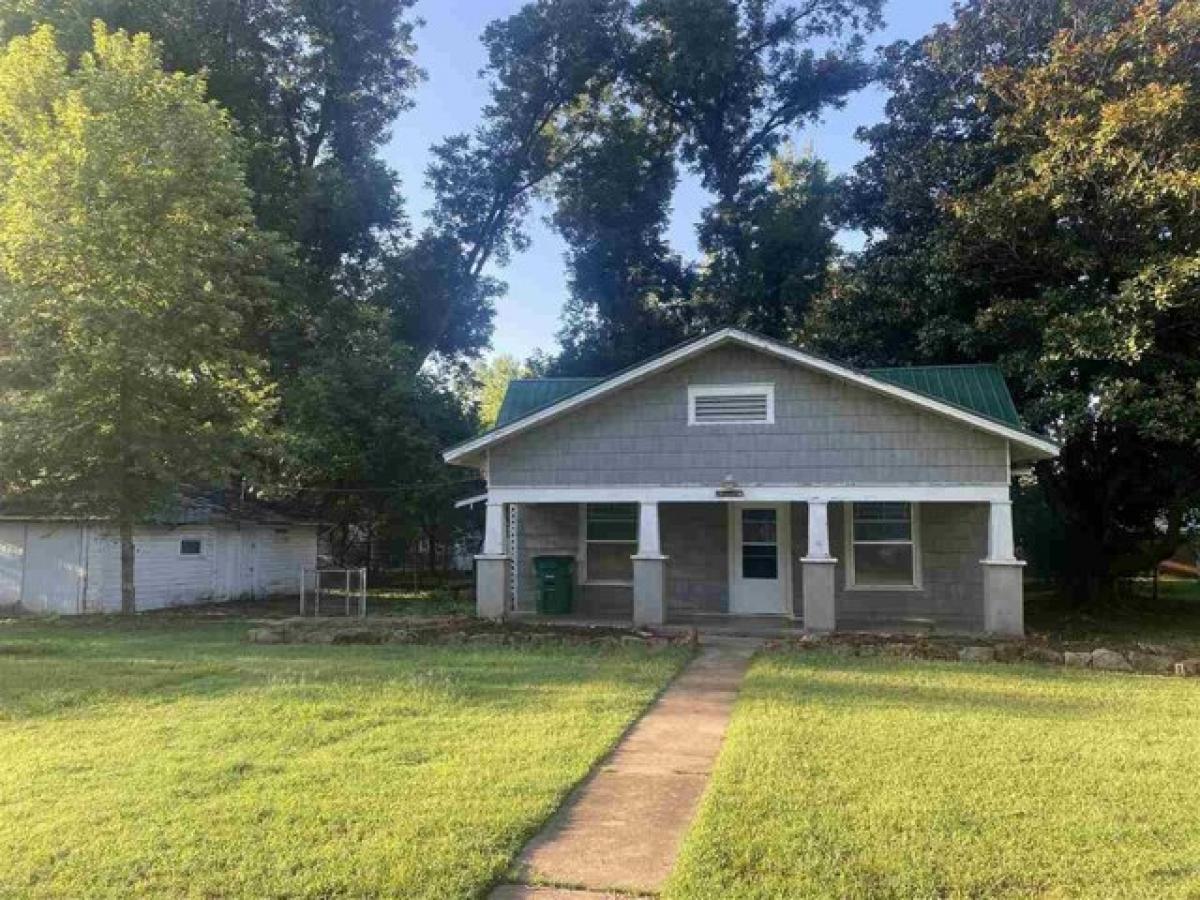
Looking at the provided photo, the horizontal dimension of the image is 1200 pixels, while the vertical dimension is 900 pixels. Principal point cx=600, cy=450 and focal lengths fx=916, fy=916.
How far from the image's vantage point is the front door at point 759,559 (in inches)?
614

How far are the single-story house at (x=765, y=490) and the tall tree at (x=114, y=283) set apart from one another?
5.92 m

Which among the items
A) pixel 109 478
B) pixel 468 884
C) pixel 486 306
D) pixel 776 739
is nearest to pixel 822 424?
pixel 776 739

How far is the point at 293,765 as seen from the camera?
601 centimetres

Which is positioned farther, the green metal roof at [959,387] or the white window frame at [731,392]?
the green metal roof at [959,387]

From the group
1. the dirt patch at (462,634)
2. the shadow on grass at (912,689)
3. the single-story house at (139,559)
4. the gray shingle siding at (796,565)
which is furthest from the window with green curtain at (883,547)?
the single-story house at (139,559)

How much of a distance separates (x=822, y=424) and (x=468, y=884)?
10.7 metres

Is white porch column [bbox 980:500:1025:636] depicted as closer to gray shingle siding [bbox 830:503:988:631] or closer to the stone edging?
the stone edging

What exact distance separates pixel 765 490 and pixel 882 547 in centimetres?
288

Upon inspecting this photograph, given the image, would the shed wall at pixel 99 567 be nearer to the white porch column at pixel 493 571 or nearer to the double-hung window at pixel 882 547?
the white porch column at pixel 493 571

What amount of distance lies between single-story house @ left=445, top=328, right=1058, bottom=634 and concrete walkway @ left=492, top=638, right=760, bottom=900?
6.19 metres

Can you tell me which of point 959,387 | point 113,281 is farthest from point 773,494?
point 113,281

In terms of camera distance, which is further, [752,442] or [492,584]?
[492,584]

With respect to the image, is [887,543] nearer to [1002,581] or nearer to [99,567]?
[1002,581]

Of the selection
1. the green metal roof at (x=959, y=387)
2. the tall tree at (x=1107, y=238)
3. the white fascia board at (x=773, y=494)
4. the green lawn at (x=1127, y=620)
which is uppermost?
the tall tree at (x=1107, y=238)
